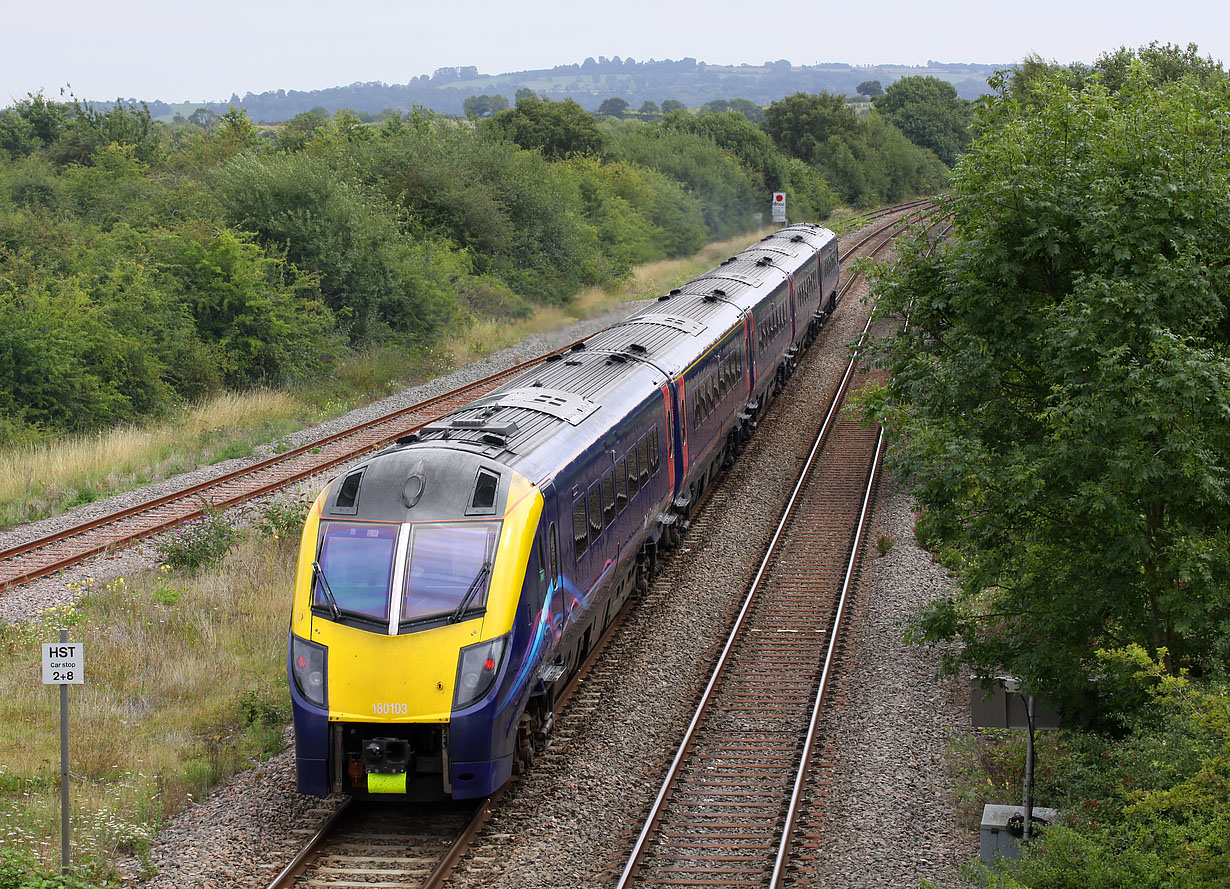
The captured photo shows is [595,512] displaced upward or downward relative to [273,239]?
downward

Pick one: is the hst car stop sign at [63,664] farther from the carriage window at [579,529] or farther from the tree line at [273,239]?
the tree line at [273,239]

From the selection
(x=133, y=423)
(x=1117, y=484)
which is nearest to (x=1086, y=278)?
(x=1117, y=484)

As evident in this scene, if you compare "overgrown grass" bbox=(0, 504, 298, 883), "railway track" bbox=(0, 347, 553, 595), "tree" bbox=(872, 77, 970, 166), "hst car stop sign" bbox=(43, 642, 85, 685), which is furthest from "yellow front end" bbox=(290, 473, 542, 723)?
"tree" bbox=(872, 77, 970, 166)

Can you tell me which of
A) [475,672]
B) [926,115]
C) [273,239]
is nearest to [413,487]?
[475,672]

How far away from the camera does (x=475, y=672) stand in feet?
32.3

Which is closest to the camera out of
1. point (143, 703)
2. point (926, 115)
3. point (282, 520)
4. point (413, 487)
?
point (413, 487)

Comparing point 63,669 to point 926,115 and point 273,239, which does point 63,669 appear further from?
point 926,115

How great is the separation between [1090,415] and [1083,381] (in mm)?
559

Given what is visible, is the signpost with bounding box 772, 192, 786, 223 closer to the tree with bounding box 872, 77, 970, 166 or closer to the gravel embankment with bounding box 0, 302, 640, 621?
the gravel embankment with bounding box 0, 302, 640, 621

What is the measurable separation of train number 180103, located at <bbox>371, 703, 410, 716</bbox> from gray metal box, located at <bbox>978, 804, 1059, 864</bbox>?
4793mm

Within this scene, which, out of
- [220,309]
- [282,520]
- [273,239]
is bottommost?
[282,520]

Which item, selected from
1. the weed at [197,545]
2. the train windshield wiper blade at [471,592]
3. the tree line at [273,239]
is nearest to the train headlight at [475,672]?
the train windshield wiper blade at [471,592]

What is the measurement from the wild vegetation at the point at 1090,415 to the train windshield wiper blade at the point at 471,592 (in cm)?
411

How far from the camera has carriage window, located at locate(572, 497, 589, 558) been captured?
12.3 meters
